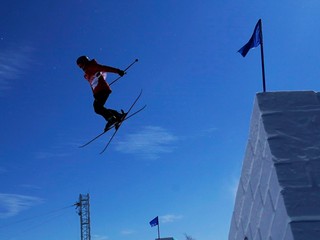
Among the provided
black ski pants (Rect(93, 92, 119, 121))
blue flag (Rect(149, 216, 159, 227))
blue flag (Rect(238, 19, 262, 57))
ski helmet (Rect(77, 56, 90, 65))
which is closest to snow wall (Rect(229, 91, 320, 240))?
blue flag (Rect(238, 19, 262, 57))

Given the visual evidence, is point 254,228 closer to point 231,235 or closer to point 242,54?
point 231,235

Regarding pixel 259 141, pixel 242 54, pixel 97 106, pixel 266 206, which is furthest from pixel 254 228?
pixel 97 106

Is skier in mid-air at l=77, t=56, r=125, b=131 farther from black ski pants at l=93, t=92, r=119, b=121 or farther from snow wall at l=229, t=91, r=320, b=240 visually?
snow wall at l=229, t=91, r=320, b=240

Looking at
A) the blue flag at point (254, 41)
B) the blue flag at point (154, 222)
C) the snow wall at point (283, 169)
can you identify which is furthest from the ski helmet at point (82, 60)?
the blue flag at point (154, 222)

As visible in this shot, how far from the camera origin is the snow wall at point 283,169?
2025 mm

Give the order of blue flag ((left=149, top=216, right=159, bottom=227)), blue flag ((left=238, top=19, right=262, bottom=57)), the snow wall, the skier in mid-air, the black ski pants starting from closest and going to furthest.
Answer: the snow wall, blue flag ((left=238, top=19, right=262, bottom=57)), the skier in mid-air, the black ski pants, blue flag ((left=149, top=216, right=159, bottom=227))

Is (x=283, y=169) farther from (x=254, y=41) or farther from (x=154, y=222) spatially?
(x=154, y=222)

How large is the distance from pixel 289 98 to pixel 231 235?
4.75ft

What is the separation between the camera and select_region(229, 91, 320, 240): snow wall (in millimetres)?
2025

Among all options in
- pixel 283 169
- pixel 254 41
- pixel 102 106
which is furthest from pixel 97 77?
pixel 283 169

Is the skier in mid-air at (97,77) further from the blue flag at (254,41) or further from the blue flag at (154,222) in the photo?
the blue flag at (154,222)

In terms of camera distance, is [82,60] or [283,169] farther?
[82,60]

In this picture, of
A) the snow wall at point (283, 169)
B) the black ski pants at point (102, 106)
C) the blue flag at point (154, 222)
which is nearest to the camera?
the snow wall at point (283, 169)

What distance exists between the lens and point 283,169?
2176 millimetres
